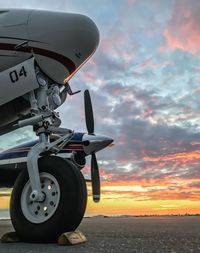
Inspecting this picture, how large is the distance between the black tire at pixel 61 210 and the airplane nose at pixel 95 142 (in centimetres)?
449

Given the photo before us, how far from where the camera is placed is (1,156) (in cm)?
1477

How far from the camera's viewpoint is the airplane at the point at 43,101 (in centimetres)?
732

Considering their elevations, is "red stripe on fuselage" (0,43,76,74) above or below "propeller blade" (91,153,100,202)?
above

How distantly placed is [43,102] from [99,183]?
2.98 m

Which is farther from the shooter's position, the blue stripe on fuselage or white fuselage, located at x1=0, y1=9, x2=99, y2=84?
the blue stripe on fuselage

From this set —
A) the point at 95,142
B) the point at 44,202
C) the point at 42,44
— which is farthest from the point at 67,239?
the point at 95,142

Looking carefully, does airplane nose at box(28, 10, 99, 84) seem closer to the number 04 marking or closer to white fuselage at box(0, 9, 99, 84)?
white fuselage at box(0, 9, 99, 84)

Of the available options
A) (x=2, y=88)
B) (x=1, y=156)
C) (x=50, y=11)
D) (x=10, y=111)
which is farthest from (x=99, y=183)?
(x=1, y=156)

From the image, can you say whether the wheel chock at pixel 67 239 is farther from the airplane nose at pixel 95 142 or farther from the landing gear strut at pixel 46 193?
the airplane nose at pixel 95 142

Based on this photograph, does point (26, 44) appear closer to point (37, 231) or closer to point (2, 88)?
point (2, 88)

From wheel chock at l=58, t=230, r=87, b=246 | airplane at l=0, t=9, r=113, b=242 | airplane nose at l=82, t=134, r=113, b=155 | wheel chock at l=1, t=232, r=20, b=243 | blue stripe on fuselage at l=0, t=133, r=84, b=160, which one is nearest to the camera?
wheel chock at l=58, t=230, r=87, b=246

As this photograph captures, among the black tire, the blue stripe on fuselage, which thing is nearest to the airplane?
the black tire

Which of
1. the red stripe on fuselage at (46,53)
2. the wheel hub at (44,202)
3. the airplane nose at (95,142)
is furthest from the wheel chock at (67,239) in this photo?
the airplane nose at (95,142)

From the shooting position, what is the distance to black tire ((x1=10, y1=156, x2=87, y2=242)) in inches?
283
